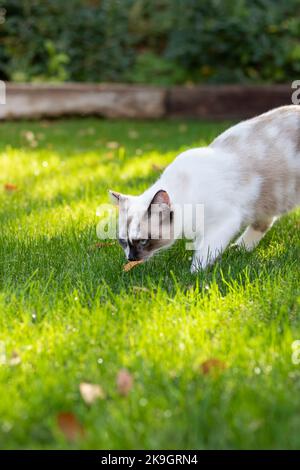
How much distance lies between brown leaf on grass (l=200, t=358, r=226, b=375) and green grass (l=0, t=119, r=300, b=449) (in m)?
0.02

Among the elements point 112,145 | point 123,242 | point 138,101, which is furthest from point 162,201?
point 138,101

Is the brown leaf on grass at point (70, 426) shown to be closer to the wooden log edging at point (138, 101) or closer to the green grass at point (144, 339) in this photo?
the green grass at point (144, 339)

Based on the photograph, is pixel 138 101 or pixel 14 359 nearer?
pixel 14 359

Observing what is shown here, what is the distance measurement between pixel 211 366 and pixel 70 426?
Result: 0.47 meters

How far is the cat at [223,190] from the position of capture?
2938 mm

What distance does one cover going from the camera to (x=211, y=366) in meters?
1.96

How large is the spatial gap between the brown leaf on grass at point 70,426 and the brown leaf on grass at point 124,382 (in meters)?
0.17

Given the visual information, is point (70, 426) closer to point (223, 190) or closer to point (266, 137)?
point (223, 190)

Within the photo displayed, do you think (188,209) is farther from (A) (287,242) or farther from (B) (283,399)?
(B) (283,399)

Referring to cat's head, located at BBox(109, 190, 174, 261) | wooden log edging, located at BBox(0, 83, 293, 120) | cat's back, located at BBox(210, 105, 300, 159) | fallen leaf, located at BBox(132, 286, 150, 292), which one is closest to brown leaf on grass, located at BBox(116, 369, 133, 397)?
fallen leaf, located at BBox(132, 286, 150, 292)

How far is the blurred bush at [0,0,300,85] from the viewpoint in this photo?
837 cm

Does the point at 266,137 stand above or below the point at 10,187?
above
